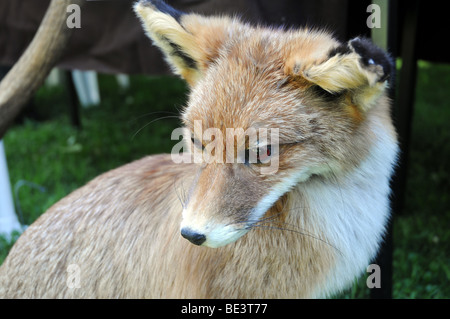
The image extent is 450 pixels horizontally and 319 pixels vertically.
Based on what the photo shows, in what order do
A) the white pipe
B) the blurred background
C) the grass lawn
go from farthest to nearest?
the white pipe < the grass lawn < the blurred background

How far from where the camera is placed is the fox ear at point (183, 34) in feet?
7.89

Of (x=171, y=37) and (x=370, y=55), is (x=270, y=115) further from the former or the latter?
(x=171, y=37)

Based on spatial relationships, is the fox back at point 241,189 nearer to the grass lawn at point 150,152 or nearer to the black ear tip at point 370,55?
the black ear tip at point 370,55

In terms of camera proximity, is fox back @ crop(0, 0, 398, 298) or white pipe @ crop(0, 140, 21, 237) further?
white pipe @ crop(0, 140, 21, 237)

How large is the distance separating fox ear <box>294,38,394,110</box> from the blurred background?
35.4 inches

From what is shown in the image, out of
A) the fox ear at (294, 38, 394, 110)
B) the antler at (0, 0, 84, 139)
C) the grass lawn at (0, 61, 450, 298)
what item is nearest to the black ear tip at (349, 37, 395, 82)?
the fox ear at (294, 38, 394, 110)

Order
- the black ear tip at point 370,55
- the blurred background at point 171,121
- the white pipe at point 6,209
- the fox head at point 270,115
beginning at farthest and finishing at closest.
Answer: the white pipe at point 6,209, the blurred background at point 171,121, the fox head at point 270,115, the black ear tip at point 370,55

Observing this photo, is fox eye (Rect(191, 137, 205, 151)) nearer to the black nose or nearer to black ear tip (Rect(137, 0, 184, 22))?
the black nose

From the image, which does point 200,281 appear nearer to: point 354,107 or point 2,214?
point 354,107

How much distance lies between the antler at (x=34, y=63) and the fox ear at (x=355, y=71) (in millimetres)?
1809

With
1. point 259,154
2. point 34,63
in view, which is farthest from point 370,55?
point 34,63

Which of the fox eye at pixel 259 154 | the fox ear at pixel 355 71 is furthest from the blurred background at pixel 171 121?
the fox ear at pixel 355 71

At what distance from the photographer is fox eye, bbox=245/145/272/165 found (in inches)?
83.4
